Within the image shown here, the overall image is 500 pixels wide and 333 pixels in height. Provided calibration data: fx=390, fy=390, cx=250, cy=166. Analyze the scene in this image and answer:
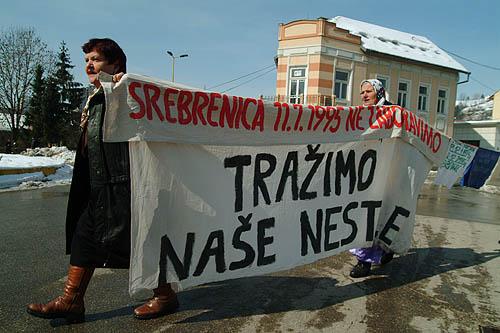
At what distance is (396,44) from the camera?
2608 cm

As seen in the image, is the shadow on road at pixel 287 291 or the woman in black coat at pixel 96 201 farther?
the shadow on road at pixel 287 291

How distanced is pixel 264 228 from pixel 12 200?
6.78 m

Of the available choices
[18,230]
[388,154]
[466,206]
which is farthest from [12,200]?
[466,206]

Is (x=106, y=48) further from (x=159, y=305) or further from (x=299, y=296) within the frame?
(x=299, y=296)

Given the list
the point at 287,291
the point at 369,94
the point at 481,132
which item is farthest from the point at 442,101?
the point at 287,291

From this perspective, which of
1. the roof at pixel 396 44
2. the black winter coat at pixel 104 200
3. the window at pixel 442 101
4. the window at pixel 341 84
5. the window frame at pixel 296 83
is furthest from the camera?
the window at pixel 442 101

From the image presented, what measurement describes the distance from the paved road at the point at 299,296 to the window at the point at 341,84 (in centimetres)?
1803

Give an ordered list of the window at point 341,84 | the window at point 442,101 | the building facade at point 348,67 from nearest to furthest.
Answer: the building facade at point 348,67 < the window at point 341,84 < the window at point 442,101

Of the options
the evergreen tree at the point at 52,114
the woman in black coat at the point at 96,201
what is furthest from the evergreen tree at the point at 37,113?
the woman in black coat at the point at 96,201

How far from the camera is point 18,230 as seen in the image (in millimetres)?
5250

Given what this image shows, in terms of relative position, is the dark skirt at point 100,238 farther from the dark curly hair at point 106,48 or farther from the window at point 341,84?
the window at point 341,84

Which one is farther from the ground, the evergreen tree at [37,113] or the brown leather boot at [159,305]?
the evergreen tree at [37,113]

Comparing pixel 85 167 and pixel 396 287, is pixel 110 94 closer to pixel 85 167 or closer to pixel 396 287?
pixel 85 167

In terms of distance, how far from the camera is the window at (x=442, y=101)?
26.5 m
